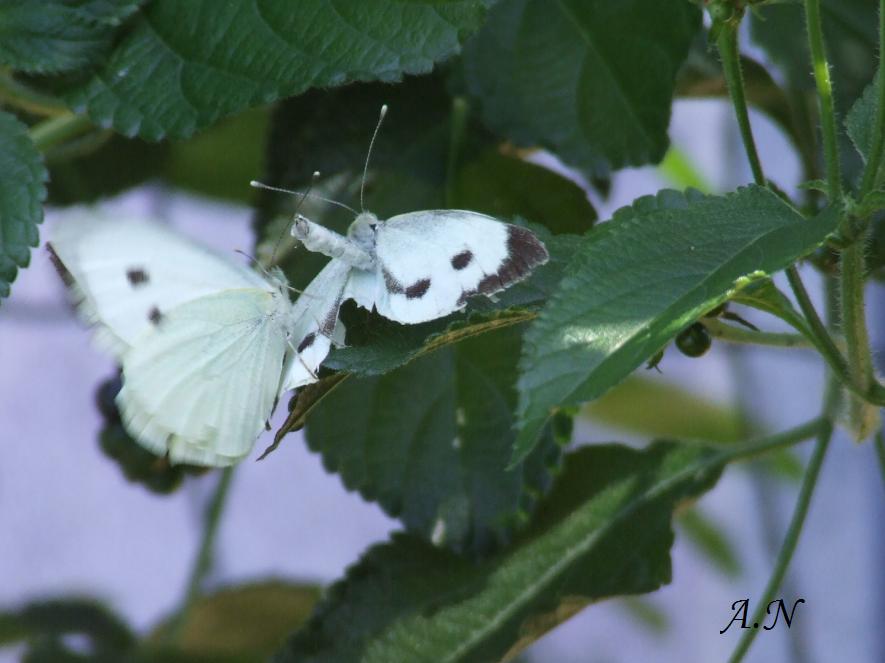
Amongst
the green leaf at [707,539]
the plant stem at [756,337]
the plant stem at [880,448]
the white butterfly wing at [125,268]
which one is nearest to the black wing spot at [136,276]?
the white butterfly wing at [125,268]

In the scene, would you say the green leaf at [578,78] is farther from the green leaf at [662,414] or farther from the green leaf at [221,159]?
the green leaf at [662,414]

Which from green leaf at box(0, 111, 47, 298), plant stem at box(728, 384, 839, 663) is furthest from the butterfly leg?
plant stem at box(728, 384, 839, 663)

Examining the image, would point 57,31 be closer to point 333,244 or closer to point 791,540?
point 333,244

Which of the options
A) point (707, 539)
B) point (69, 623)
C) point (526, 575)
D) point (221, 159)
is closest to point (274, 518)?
point (707, 539)

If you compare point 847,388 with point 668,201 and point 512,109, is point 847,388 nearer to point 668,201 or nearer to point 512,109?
point 668,201

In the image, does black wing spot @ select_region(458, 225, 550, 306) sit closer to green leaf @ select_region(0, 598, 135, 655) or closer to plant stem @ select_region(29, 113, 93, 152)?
plant stem @ select_region(29, 113, 93, 152)

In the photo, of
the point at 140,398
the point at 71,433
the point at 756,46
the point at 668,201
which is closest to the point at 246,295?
the point at 140,398
